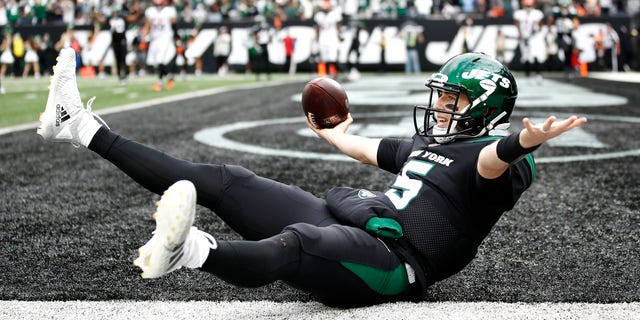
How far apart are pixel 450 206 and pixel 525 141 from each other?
492mm

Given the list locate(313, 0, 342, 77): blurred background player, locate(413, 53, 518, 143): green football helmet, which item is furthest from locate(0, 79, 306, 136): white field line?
locate(413, 53, 518, 143): green football helmet

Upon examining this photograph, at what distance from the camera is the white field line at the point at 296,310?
2.87 meters

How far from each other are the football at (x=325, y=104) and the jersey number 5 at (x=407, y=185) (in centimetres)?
51

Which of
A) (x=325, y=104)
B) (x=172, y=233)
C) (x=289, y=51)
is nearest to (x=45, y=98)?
(x=289, y=51)

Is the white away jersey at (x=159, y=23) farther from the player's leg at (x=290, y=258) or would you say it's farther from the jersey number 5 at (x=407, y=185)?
the player's leg at (x=290, y=258)

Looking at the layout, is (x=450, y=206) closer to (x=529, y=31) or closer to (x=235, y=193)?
(x=235, y=193)

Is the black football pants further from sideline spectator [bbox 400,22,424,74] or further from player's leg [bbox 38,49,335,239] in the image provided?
sideline spectator [bbox 400,22,424,74]

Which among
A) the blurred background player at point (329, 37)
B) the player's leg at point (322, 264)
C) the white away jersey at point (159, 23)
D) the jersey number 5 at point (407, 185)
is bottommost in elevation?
the blurred background player at point (329, 37)

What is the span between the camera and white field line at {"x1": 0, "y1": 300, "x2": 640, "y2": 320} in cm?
287

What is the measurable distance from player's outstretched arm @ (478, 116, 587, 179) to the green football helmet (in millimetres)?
312

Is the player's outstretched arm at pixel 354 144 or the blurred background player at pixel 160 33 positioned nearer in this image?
the player's outstretched arm at pixel 354 144

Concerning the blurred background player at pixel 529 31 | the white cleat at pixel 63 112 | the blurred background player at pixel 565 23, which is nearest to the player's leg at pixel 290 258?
the white cleat at pixel 63 112

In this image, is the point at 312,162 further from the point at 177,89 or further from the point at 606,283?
the point at 177,89

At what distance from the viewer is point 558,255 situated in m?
3.87
